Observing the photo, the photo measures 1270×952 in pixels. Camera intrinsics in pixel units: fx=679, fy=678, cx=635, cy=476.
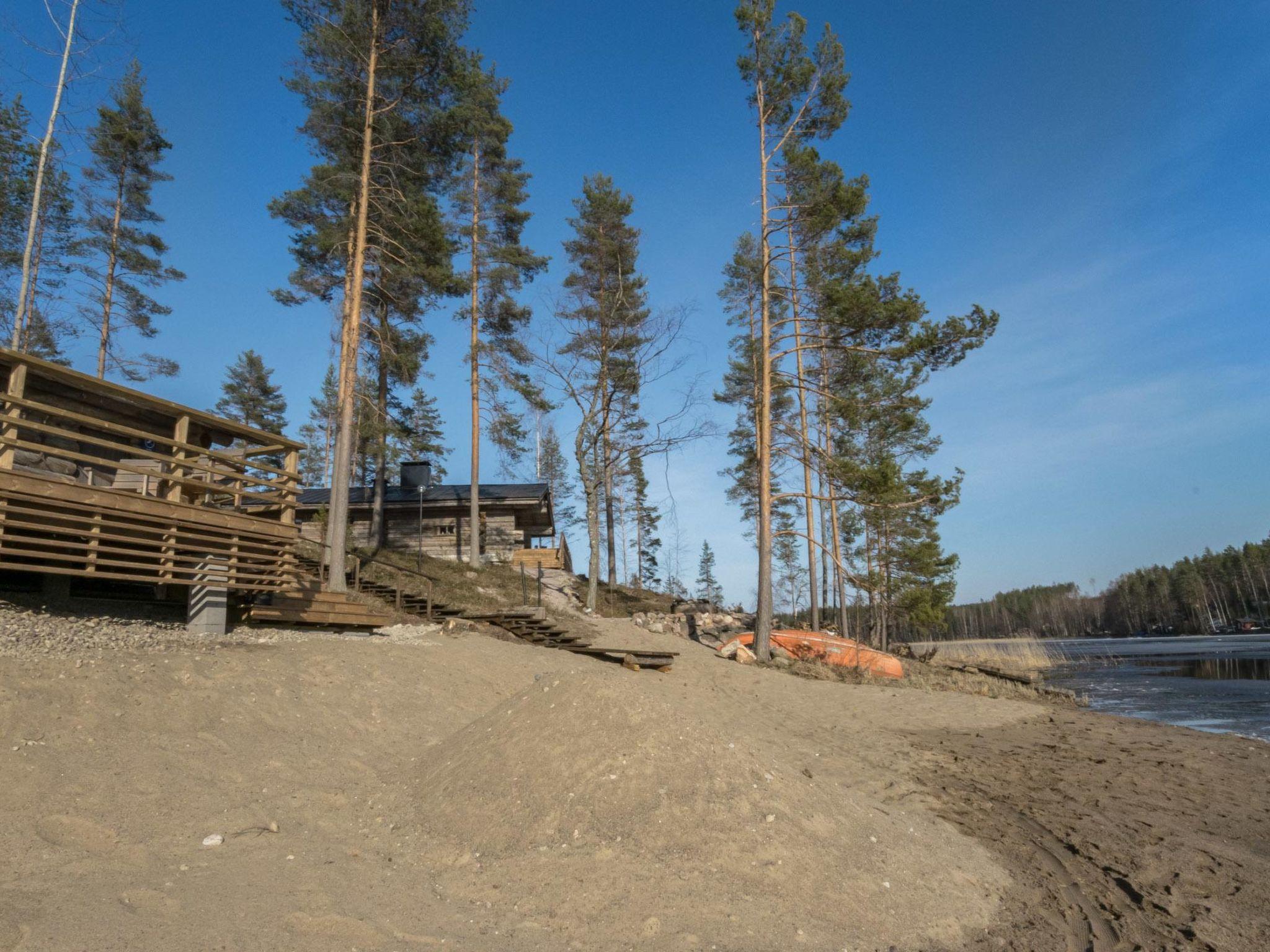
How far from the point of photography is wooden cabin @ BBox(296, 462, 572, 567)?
27.4m

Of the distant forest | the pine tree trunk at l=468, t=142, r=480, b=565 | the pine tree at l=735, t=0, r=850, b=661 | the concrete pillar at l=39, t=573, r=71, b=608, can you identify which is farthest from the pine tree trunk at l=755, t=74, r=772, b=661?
the distant forest

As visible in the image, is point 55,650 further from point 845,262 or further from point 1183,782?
point 845,262

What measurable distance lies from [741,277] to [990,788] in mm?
18405

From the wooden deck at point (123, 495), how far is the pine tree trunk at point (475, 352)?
10.9 m

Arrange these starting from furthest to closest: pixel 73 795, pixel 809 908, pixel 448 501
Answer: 1. pixel 448 501
2. pixel 73 795
3. pixel 809 908

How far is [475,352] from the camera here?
77.2ft

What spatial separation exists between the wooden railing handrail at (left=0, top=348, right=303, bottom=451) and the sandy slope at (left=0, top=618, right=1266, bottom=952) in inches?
144

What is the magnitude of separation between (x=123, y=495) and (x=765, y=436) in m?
13.4

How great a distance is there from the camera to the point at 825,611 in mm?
50031

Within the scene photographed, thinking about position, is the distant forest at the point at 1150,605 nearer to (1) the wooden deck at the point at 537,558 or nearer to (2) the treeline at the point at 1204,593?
(2) the treeline at the point at 1204,593

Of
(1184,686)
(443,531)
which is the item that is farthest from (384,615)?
(1184,686)

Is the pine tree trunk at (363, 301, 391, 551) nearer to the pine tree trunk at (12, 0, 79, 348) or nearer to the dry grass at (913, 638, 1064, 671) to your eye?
the pine tree trunk at (12, 0, 79, 348)

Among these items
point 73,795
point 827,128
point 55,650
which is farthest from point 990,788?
point 827,128

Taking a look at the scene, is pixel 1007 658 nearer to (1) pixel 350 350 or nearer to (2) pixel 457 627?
(2) pixel 457 627
